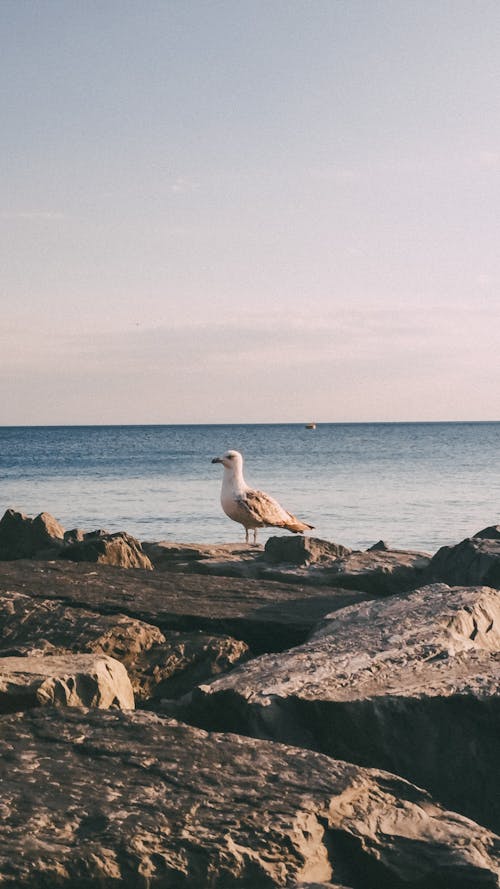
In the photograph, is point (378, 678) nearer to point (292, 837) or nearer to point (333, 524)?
point (292, 837)

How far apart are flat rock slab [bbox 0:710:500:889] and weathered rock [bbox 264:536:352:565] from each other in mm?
5111

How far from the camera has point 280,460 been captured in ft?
175

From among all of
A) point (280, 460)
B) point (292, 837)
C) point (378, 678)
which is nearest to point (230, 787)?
point (292, 837)

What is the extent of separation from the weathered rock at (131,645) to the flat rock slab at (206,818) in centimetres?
149

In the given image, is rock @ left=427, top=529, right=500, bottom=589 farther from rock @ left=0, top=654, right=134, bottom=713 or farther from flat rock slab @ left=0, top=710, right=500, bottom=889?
flat rock slab @ left=0, top=710, right=500, bottom=889

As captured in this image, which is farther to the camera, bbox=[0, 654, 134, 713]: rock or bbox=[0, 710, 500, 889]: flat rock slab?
bbox=[0, 654, 134, 713]: rock

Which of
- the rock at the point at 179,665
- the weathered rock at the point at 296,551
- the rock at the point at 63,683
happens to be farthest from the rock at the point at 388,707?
the weathered rock at the point at 296,551

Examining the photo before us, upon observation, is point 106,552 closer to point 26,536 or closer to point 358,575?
point 358,575

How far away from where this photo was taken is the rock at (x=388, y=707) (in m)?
4.26

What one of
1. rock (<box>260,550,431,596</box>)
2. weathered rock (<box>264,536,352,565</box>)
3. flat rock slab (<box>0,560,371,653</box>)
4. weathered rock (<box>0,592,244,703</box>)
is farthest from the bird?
weathered rock (<box>0,592,244,703</box>)

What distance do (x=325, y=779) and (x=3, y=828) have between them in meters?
1.23

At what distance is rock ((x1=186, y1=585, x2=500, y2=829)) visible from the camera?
426 centimetres

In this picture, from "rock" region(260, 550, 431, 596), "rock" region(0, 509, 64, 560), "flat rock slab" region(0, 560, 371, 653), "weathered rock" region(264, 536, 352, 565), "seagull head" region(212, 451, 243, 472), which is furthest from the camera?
"seagull head" region(212, 451, 243, 472)

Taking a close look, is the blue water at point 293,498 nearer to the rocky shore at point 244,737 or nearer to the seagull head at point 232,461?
the seagull head at point 232,461
